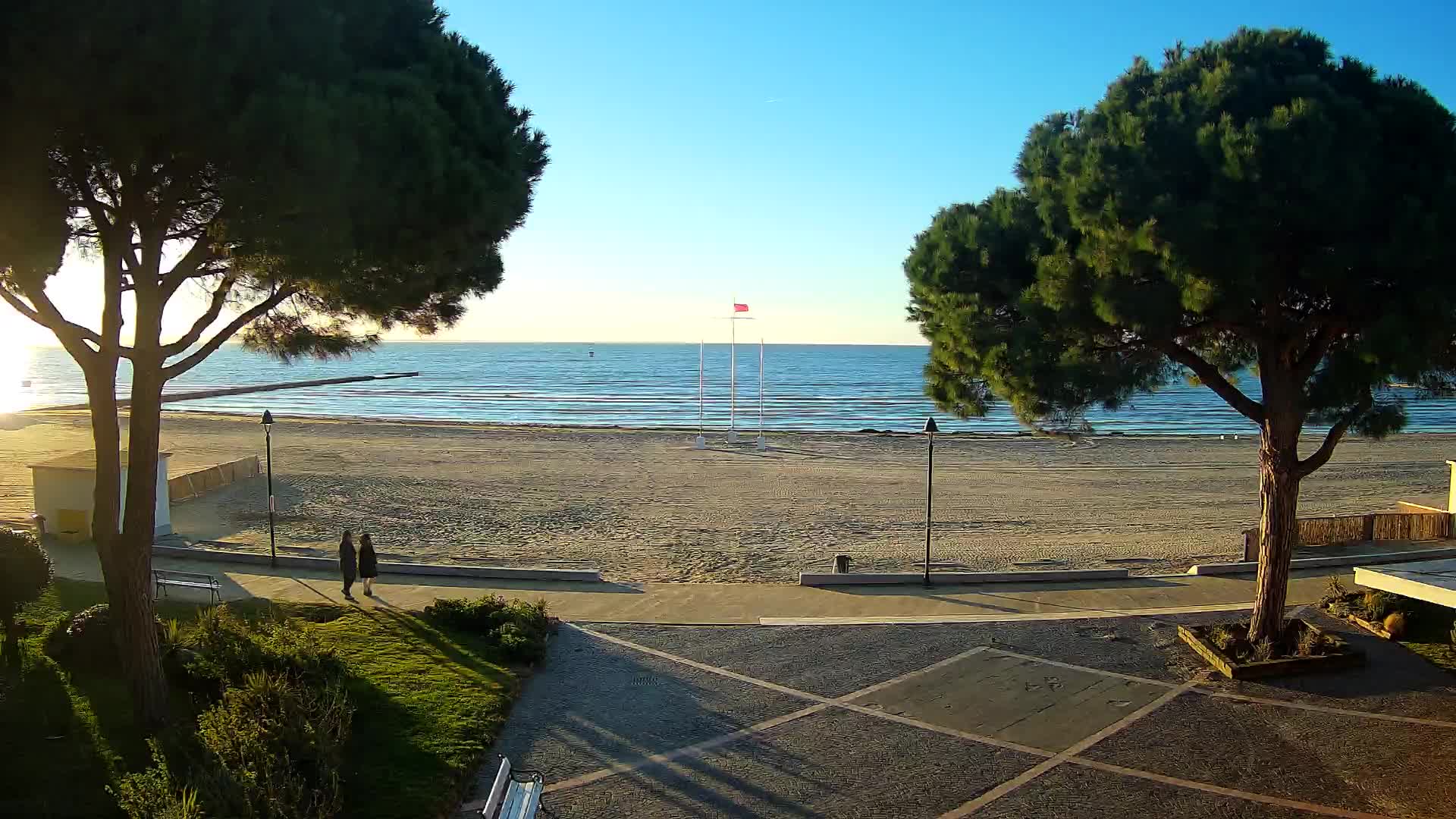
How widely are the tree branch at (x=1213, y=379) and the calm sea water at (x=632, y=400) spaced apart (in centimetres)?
2609

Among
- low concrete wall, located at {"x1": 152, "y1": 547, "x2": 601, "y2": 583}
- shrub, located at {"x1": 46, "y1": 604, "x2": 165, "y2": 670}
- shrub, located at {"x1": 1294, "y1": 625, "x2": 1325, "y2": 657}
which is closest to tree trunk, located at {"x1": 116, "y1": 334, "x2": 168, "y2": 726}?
shrub, located at {"x1": 46, "y1": 604, "x2": 165, "y2": 670}

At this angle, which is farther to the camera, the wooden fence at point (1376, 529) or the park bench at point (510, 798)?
the wooden fence at point (1376, 529)

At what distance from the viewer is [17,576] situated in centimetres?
987

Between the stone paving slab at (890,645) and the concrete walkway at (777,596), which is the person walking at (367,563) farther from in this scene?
the stone paving slab at (890,645)

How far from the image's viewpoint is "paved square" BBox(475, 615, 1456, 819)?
8453 mm

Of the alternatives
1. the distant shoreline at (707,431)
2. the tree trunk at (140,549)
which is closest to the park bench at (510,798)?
the tree trunk at (140,549)

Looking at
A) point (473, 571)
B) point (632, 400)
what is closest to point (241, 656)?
point (473, 571)

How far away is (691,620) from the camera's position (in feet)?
47.8

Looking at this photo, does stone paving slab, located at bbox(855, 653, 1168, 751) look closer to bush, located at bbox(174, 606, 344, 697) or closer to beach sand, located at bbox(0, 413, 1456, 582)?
bush, located at bbox(174, 606, 344, 697)

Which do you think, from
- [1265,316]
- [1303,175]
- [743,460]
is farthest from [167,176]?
[743,460]

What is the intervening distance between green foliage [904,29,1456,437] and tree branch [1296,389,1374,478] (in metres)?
0.04

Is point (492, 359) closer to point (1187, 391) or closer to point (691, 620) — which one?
point (1187, 391)

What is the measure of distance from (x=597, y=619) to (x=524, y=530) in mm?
10047

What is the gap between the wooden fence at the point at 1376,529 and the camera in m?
20.7
